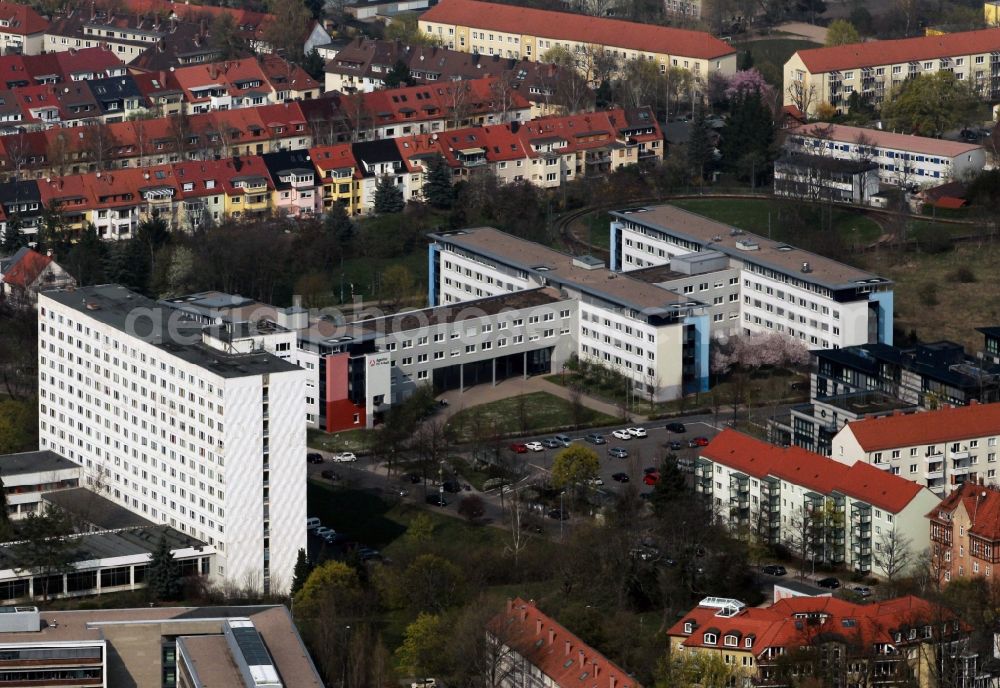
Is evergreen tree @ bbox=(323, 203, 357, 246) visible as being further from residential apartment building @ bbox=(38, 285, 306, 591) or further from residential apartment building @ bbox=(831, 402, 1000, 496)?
residential apartment building @ bbox=(831, 402, 1000, 496)

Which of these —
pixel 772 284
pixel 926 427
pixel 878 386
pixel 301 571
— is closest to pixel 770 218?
pixel 772 284

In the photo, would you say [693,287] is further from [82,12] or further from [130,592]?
[82,12]

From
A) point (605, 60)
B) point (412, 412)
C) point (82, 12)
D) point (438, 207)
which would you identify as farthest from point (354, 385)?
point (82, 12)

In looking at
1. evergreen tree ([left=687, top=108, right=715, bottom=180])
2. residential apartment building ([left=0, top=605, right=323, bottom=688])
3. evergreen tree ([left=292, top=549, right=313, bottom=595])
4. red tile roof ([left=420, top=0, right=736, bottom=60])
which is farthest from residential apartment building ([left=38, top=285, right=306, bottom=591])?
red tile roof ([left=420, top=0, right=736, bottom=60])

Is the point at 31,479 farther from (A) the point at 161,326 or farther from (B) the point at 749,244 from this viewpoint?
(B) the point at 749,244

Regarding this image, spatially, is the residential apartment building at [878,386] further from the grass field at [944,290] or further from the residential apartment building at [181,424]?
the residential apartment building at [181,424]

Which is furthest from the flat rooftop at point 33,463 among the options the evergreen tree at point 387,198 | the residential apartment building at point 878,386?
the evergreen tree at point 387,198
